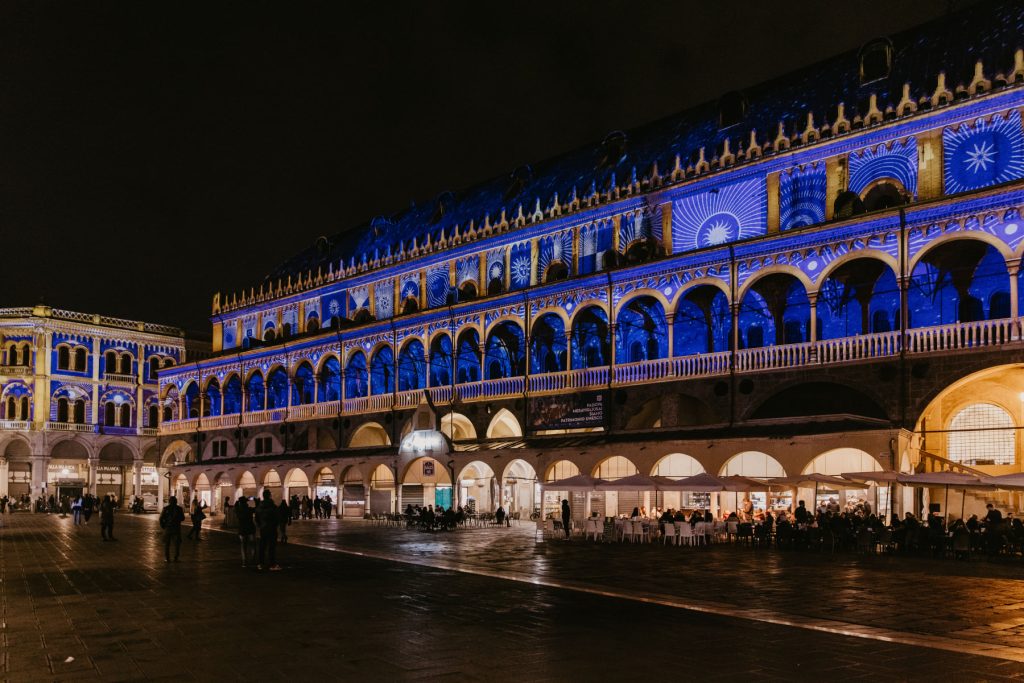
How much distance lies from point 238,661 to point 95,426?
7144 centimetres

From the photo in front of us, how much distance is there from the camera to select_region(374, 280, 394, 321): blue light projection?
51.8m

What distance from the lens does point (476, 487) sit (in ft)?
143

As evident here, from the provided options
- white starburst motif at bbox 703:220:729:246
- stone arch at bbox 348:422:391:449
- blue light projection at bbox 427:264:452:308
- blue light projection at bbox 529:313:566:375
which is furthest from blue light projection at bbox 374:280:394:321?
white starburst motif at bbox 703:220:729:246

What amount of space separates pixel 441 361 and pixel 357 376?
715 cm

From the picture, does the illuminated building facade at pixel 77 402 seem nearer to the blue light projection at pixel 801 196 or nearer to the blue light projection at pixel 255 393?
the blue light projection at pixel 255 393

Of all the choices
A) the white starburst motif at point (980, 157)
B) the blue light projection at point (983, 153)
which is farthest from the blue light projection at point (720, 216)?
the white starburst motif at point (980, 157)

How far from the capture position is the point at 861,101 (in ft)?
111

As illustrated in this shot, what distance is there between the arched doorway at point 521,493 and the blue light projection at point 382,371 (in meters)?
10.5

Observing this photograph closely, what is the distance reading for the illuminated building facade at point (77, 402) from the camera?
234ft

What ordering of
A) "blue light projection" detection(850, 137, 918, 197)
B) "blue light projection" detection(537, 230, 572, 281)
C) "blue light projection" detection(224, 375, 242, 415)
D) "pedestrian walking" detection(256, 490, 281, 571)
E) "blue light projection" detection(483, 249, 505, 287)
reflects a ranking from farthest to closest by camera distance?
"blue light projection" detection(224, 375, 242, 415) < "blue light projection" detection(483, 249, 505, 287) < "blue light projection" detection(537, 230, 572, 281) < "blue light projection" detection(850, 137, 918, 197) < "pedestrian walking" detection(256, 490, 281, 571)

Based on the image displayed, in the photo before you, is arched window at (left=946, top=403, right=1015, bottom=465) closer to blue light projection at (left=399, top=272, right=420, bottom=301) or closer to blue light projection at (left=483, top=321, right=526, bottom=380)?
blue light projection at (left=483, top=321, right=526, bottom=380)

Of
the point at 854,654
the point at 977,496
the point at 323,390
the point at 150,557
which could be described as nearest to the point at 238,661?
the point at 854,654

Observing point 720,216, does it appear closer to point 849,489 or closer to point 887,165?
point 887,165

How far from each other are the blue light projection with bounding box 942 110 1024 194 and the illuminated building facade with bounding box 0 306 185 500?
182 feet
